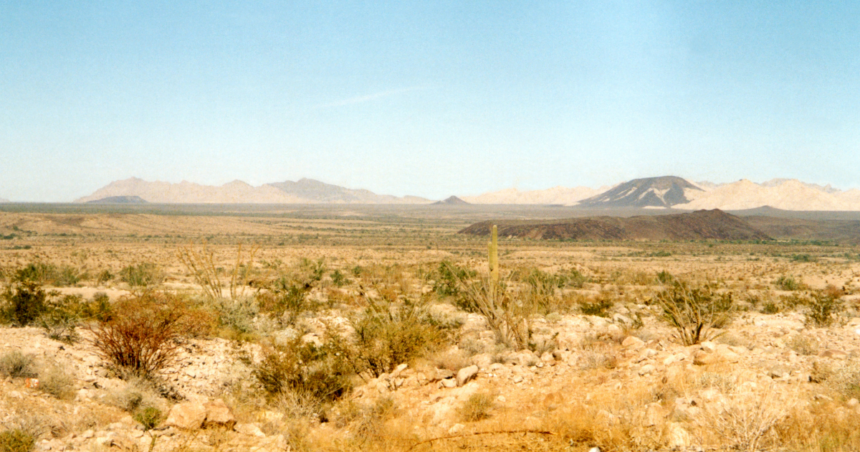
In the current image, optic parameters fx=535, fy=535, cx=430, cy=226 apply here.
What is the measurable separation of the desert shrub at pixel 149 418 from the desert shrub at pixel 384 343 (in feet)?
10.0

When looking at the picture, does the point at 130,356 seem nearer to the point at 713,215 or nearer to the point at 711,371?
the point at 711,371

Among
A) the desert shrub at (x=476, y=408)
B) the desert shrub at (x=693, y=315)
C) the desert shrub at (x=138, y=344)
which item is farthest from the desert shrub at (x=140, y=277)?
the desert shrub at (x=693, y=315)

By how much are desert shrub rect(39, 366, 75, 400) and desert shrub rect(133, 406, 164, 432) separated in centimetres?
125

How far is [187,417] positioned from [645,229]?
79.6 metres

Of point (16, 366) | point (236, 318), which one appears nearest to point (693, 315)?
point (236, 318)

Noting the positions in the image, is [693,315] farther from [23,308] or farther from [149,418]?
[23,308]

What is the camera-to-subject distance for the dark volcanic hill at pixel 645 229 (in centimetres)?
7512

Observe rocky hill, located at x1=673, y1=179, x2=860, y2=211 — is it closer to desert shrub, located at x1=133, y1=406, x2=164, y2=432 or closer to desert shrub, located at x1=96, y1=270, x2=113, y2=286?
desert shrub, located at x1=96, y1=270, x2=113, y2=286

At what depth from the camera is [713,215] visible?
8606 centimetres

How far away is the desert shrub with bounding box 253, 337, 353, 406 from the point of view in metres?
8.04

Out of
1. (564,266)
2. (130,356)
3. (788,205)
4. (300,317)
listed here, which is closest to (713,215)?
(564,266)

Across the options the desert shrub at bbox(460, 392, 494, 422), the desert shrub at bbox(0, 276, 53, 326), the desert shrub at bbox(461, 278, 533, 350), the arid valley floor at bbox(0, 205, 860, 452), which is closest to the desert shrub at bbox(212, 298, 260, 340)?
the arid valley floor at bbox(0, 205, 860, 452)

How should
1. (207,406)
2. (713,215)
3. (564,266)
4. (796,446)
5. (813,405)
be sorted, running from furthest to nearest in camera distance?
(713,215) → (564,266) → (207,406) → (813,405) → (796,446)

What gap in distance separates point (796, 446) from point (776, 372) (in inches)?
99.8
